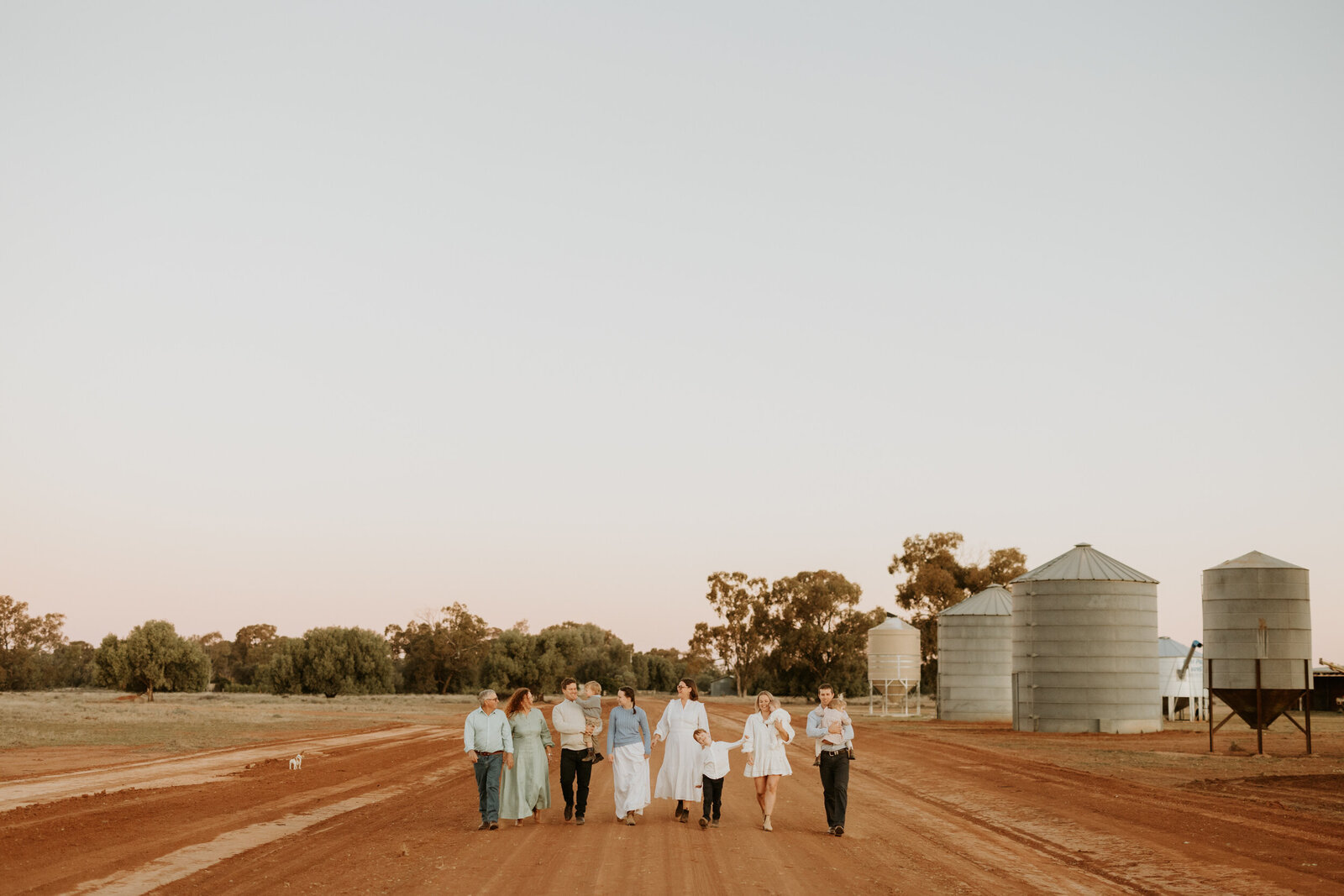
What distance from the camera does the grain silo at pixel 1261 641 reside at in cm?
3441

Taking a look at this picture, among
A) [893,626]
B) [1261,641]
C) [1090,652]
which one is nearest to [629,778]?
[1261,641]

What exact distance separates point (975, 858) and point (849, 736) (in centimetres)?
252

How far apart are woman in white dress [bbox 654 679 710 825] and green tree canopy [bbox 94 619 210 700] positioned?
243 feet

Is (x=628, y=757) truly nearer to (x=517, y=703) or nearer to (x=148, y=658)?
(x=517, y=703)

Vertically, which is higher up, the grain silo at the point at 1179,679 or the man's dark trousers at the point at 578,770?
the man's dark trousers at the point at 578,770

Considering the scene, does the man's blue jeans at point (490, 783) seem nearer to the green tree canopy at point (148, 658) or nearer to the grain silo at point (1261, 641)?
the grain silo at point (1261, 641)

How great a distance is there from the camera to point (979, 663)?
55.7m

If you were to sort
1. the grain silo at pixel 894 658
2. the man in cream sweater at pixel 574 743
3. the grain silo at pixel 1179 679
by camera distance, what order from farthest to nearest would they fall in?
1. the grain silo at pixel 894 658
2. the grain silo at pixel 1179 679
3. the man in cream sweater at pixel 574 743

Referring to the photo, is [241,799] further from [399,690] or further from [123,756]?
[399,690]

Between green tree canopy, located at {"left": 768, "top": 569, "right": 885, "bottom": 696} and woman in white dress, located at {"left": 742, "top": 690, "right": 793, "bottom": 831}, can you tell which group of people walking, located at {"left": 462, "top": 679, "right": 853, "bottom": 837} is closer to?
woman in white dress, located at {"left": 742, "top": 690, "right": 793, "bottom": 831}

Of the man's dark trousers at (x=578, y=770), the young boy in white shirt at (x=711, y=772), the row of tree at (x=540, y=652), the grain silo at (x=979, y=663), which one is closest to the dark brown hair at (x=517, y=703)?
the man's dark trousers at (x=578, y=770)

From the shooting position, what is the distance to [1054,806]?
1994cm

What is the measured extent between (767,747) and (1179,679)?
53.2 meters

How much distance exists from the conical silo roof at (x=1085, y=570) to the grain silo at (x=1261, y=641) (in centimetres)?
849
